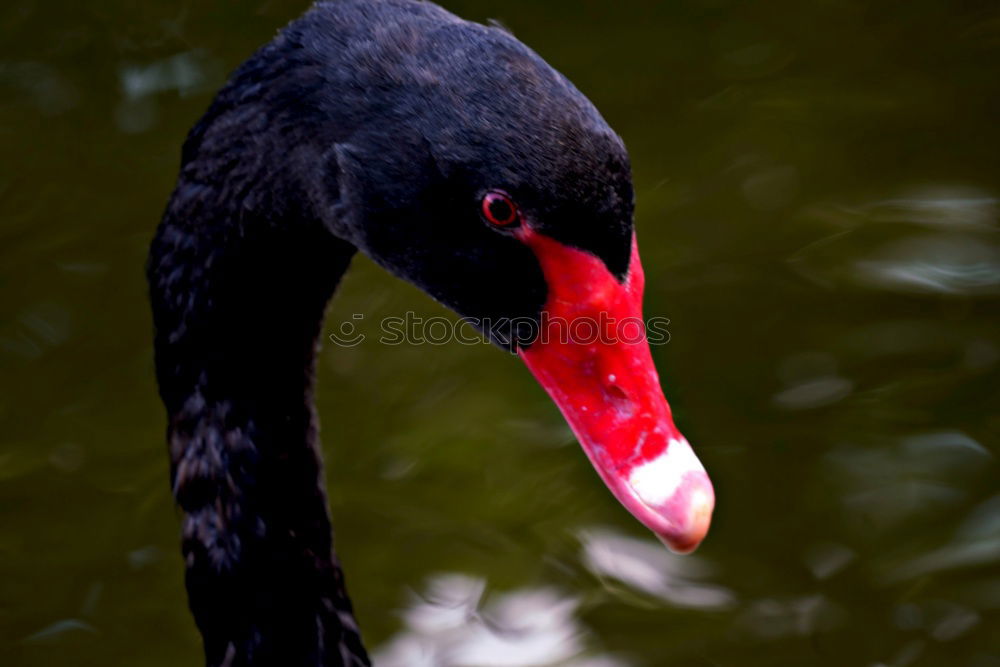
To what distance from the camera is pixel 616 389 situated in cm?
177

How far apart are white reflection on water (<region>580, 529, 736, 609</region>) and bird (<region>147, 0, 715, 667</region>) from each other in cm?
71

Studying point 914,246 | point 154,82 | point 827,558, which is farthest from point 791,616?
point 154,82

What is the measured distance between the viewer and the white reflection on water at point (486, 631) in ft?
8.14

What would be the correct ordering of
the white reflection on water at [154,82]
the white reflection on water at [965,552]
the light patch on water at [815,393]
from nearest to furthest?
the white reflection on water at [965,552] → the light patch on water at [815,393] → the white reflection on water at [154,82]

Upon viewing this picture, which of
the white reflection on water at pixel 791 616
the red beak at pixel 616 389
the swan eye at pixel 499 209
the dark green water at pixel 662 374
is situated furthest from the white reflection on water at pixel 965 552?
the swan eye at pixel 499 209

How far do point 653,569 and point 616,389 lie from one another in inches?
37.8

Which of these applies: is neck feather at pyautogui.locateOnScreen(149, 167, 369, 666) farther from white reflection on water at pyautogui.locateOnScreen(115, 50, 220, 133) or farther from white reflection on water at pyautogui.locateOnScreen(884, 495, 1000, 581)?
white reflection on water at pyautogui.locateOnScreen(115, 50, 220, 133)

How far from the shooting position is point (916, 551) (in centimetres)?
262

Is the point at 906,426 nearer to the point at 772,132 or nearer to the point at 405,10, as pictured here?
the point at 772,132

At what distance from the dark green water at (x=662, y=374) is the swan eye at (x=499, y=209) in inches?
43.7

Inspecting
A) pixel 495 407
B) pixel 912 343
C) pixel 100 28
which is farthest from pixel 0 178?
pixel 912 343

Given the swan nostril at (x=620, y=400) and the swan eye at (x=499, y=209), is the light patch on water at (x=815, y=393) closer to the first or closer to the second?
the swan nostril at (x=620, y=400)

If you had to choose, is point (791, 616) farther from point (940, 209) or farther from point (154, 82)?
point (154, 82)

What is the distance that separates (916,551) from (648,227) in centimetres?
111
